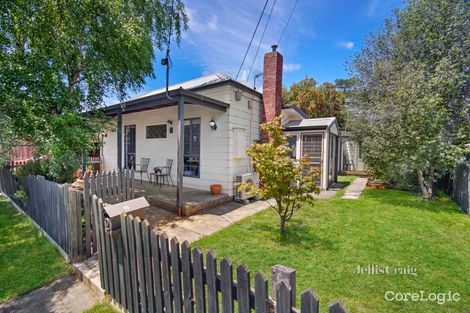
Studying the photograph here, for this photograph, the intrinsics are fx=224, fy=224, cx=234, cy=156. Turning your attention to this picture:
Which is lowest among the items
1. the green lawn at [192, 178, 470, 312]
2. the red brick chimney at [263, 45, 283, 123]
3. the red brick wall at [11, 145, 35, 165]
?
the green lawn at [192, 178, 470, 312]

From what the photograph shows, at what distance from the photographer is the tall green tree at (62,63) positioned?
14.5ft

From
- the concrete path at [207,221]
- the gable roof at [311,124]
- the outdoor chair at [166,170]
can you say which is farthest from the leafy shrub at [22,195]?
the gable roof at [311,124]

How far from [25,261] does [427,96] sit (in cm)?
1027

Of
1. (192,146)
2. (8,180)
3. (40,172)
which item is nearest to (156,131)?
(192,146)

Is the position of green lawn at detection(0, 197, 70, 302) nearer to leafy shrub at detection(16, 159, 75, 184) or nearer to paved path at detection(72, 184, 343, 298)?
paved path at detection(72, 184, 343, 298)

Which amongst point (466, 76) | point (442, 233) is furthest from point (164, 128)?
point (466, 76)

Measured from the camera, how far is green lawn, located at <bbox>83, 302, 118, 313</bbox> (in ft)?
8.27

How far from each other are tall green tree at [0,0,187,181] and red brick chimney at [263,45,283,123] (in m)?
4.26

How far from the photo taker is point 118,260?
243cm

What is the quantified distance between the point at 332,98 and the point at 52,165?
72.7ft

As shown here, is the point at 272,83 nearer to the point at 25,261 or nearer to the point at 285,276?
the point at 285,276

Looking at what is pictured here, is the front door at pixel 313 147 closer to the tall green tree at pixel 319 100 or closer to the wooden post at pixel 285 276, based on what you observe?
the wooden post at pixel 285 276

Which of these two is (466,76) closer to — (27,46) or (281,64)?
(281,64)

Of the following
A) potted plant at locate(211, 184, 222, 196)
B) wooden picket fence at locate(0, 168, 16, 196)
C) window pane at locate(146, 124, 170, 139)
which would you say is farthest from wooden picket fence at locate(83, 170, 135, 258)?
window pane at locate(146, 124, 170, 139)
